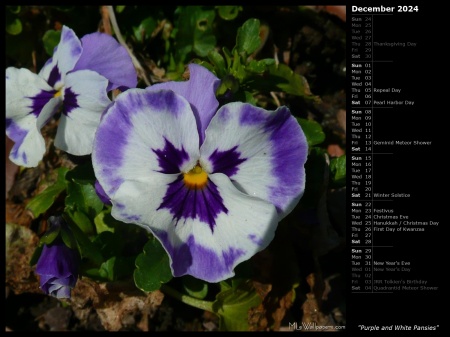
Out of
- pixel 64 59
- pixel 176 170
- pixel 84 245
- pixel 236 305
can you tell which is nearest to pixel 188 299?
pixel 236 305

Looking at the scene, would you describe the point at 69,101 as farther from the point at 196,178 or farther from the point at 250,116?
the point at 250,116

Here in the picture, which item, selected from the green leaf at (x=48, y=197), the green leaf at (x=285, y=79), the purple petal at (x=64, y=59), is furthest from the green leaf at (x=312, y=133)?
the green leaf at (x=48, y=197)

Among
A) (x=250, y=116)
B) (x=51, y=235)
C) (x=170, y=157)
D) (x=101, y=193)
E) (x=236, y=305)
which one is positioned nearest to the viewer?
(x=250, y=116)

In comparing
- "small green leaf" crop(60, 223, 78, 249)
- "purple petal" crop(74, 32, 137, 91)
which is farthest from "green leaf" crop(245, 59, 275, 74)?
"small green leaf" crop(60, 223, 78, 249)

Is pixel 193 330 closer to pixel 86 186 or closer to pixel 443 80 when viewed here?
pixel 86 186

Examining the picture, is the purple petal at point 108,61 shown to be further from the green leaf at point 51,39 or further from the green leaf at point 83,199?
the green leaf at point 51,39

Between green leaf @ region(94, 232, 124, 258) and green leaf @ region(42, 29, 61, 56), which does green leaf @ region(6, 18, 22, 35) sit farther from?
green leaf @ region(94, 232, 124, 258)
